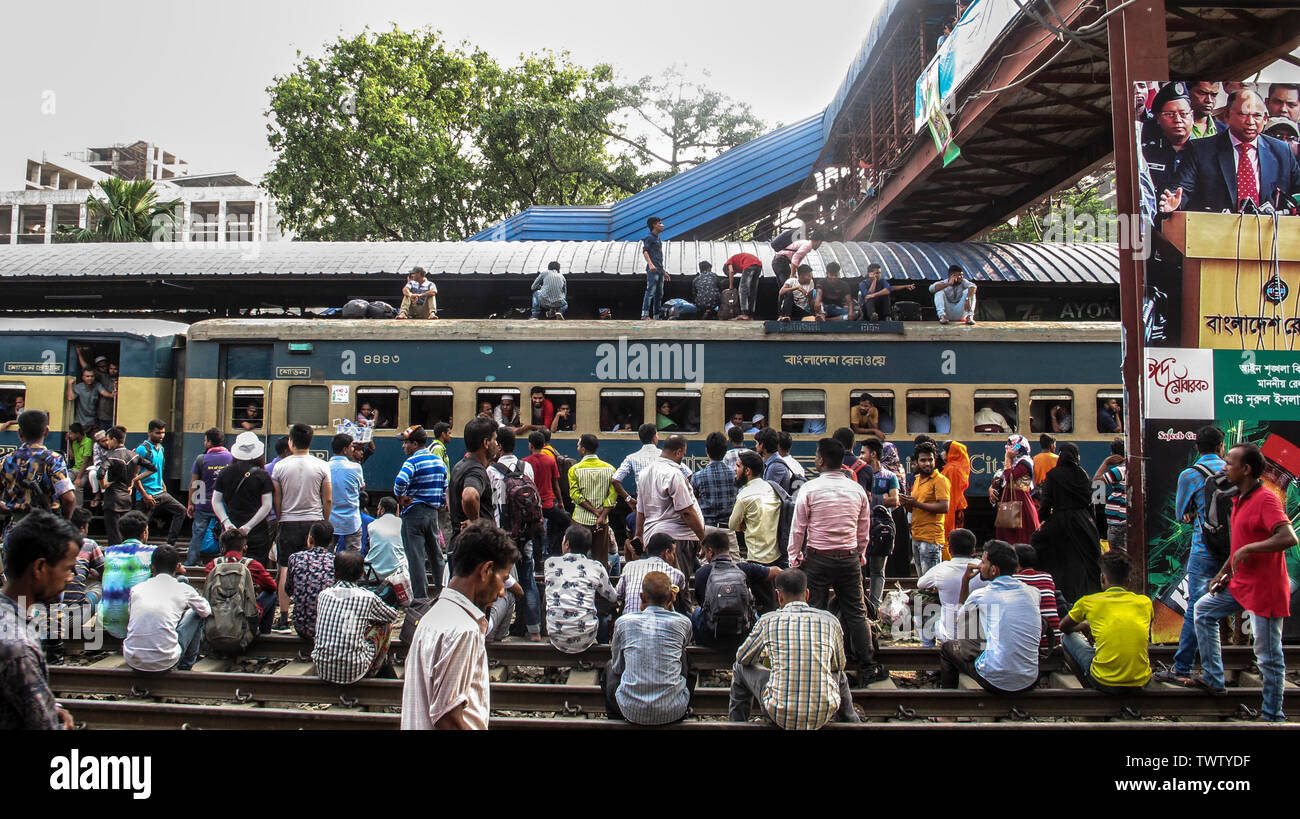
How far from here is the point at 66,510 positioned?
8047mm

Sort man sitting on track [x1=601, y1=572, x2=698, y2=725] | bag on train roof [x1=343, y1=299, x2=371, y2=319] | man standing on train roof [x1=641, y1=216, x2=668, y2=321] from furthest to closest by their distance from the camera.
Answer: man standing on train roof [x1=641, y1=216, x2=668, y2=321]
bag on train roof [x1=343, y1=299, x2=371, y2=319]
man sitting on track [x1=601, y1=572, x2=698, y2=725]

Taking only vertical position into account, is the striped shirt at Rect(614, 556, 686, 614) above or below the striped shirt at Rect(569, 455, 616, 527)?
below

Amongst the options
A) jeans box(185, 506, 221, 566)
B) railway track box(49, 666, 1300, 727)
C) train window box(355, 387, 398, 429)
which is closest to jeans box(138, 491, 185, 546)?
jeans box(185, 506, 221, 566)

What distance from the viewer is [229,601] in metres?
6.90

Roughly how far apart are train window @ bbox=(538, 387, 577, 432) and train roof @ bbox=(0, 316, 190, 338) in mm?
5618

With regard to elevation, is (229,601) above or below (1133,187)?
below

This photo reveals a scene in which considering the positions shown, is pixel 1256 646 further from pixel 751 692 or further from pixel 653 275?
pixel 653 275

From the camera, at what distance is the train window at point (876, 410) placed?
1180cm

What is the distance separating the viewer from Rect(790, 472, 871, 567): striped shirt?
20.9 feet

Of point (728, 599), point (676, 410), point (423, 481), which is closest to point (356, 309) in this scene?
point (676, 410)

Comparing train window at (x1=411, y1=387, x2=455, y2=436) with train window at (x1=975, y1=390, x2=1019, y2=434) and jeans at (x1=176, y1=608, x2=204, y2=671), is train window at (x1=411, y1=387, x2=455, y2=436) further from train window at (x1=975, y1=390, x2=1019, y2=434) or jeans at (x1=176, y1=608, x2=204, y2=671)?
train window at (x1=975, y1=390, x2=1019, y2=434)

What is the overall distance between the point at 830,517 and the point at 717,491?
1.64 meters
